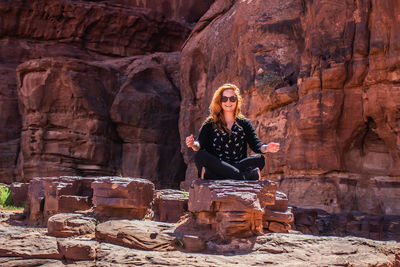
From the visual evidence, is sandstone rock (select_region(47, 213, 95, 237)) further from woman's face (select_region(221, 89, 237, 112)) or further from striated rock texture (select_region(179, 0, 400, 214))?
striated rock texture (select_region(179, 0, 400, 214))

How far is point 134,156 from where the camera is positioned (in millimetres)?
23562

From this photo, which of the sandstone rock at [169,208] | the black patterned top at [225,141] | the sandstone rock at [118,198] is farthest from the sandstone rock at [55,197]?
the black patterned top at [225,141]

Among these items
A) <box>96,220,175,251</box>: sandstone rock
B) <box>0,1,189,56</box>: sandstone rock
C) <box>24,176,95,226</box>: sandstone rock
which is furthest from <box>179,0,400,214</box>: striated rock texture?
<box>0,1,189,56</box>: sandstone rock

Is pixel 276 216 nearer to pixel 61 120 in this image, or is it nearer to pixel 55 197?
pixel 55 197

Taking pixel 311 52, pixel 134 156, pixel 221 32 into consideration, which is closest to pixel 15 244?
pixel 311 52

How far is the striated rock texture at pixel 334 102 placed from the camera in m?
13.0

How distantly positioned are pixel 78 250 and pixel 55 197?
5.19 metres

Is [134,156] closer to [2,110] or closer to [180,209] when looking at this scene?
[2,110]

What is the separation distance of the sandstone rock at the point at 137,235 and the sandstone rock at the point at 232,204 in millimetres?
509

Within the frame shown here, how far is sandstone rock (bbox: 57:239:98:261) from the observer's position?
4988 mm

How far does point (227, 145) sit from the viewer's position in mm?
6105

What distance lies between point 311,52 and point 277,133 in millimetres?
2771

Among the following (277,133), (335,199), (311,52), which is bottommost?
(335,199)

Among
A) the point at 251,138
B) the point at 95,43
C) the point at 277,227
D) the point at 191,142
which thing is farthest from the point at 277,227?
the point at 95,43
